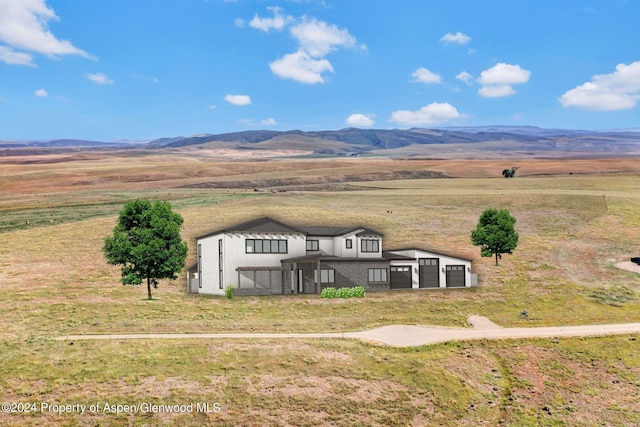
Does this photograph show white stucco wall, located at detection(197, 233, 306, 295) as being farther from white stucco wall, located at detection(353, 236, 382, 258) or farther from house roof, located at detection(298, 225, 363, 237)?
white stucco wall, located at detection(353, 236, 382, 258)

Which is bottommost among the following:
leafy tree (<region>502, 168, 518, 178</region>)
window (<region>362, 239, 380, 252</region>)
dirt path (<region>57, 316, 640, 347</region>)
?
dirt path (<region>57, 316, 640, 347</region>)

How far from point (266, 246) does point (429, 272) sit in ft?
66.0

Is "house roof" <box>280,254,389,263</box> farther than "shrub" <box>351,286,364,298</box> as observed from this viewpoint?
Yes

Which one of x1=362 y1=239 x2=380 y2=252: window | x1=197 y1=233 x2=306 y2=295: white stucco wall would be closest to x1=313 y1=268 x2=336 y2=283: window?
x1=197 y1=233 x2=306 y2=295: white stucco wall

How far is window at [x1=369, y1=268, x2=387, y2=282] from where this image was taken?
6531 centimetres

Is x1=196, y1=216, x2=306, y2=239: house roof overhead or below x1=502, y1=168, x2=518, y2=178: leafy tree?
below

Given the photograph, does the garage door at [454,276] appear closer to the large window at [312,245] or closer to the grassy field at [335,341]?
the grassy field at [335,341]

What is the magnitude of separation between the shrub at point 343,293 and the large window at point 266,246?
7.50 metres

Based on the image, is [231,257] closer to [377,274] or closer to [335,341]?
[377,274]

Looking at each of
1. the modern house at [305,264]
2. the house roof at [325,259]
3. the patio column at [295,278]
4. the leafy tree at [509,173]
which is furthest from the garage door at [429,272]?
the leafy tree at [509,173]

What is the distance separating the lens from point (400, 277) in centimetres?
6744

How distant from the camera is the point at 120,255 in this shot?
59.6m

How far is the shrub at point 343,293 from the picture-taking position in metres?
60.7

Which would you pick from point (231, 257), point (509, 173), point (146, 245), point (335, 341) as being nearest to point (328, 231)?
point (231, 257)
